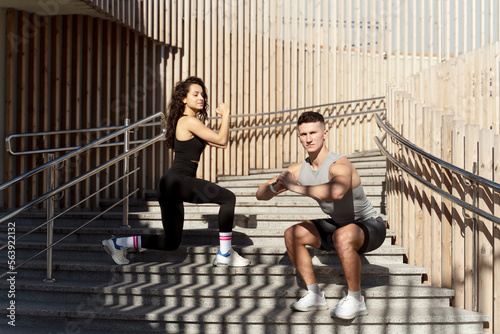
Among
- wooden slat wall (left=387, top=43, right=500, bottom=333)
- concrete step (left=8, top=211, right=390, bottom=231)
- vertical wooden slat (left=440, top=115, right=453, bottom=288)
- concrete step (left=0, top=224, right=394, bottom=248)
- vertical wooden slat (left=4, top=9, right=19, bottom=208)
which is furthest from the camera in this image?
vertical wooden slat (left=4, top=9, right=19, bottom=208)

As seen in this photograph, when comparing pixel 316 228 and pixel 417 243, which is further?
pixel 417 243

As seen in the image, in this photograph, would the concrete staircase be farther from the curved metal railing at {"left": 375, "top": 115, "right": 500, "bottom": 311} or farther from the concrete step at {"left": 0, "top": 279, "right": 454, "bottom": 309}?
the curved metal railing at {"left": 375, "top": 115, "right": 500, "bottom": 311}

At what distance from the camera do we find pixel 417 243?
4012 millimetres

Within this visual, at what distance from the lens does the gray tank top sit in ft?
11.4

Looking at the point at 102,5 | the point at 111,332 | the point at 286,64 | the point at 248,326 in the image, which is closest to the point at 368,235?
the point at 248,326

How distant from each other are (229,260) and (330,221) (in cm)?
80

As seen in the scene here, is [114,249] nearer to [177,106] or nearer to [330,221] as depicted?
[177,106]

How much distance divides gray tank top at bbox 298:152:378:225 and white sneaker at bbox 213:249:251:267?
77 cm

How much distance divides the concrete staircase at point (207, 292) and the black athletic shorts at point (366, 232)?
0.34m

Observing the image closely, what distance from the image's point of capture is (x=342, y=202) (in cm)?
349

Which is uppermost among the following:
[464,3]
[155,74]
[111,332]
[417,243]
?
[464,3]

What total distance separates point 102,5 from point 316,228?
3.61m

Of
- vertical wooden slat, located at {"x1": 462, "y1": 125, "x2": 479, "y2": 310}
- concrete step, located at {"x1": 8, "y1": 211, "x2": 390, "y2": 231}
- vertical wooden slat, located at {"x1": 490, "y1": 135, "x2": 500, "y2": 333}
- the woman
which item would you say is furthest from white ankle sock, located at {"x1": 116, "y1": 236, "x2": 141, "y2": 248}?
vertical wooden slat, located at {"x1": 490, "y1": 135, "x2": 500, "y2": 333}

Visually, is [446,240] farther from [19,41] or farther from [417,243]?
[19,41]
